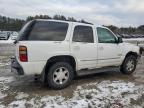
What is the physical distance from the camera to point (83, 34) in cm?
725

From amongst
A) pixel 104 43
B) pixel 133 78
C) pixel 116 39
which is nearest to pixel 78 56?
pixel 104 43

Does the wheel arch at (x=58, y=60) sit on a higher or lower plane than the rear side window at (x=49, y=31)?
lower

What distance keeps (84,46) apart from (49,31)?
1.21 metres

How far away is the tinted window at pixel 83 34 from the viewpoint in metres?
7.02

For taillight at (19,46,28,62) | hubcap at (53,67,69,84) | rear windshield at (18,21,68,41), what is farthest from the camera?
hubcap at (53,67,69,84)

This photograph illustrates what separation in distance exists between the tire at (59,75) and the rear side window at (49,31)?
756 mm

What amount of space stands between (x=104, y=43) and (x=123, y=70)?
5.31ft

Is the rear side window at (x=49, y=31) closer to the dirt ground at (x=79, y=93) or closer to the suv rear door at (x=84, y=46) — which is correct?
the suv rear door at (x=84, y=46)

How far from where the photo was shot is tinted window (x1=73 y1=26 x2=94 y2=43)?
23.0 feet

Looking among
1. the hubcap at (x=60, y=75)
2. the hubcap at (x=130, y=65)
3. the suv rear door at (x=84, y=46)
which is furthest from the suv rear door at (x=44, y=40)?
the hubcap at (x=130, y=65)

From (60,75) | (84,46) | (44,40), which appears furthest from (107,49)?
(44,40)

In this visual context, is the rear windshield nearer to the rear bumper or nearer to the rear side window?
the rear side window

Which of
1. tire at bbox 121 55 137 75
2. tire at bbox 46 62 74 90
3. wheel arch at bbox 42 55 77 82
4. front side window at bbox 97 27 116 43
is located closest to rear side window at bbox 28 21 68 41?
wheel arch at bbox 42 55 77 82

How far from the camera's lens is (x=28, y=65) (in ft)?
19.9
